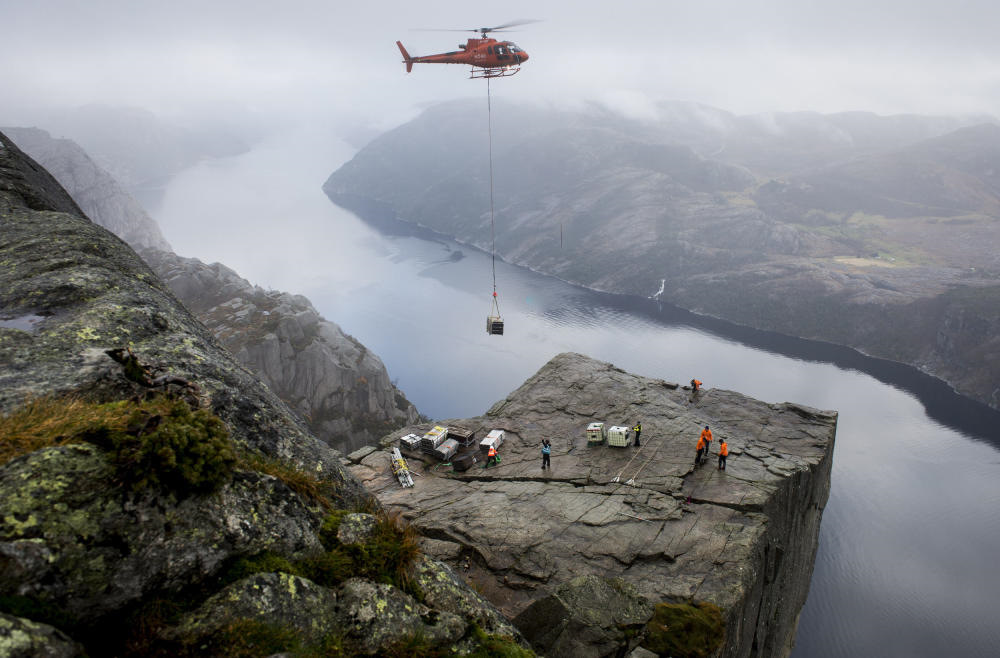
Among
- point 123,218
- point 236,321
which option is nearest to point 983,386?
point 236,321

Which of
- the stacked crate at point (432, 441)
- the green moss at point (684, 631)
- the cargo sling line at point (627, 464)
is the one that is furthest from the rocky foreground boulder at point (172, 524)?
the stacked crate at point (432, 441)

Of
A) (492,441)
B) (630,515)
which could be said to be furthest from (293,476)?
(492,441)

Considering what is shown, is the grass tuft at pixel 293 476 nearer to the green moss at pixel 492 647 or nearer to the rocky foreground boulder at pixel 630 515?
the green moss at pixel 492 647

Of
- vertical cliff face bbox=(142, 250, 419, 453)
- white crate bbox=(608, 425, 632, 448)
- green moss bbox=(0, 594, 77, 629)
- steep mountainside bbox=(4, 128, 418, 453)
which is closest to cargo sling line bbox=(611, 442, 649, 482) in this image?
white crate bbox=(608, 425, 632, 448)

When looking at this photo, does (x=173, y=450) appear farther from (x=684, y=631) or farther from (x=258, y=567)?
(x=684, y=631)

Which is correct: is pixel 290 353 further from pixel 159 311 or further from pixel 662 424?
pixel 159 311

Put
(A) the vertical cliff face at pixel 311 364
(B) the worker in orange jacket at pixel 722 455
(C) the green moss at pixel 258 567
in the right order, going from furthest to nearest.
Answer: (A) the vertical cliff face at pixel 311 364
(B) the worker in orange jacket at pixel 722 455
(C) the green moss at pixel 258 567

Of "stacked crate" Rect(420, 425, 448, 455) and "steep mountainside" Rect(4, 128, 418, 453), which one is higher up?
"stacked crate" Rect(420, 425, 448, 455)

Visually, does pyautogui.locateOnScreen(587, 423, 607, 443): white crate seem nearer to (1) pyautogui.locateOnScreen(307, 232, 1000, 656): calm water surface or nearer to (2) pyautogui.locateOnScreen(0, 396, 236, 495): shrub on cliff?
(2) pyautogui.locateOnScreen(0, 396, 236, 495): shrub on cliff
